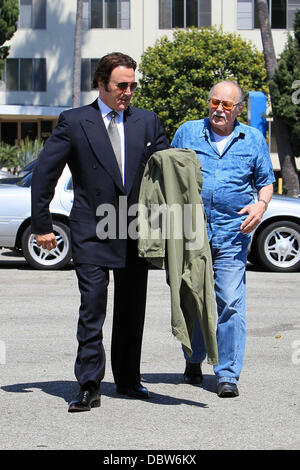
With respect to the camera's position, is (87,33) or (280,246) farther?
(87,33)

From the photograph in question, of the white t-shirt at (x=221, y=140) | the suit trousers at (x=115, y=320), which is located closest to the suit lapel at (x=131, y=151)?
the suit trousers at (x=115, y=320)

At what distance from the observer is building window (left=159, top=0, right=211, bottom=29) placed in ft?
148

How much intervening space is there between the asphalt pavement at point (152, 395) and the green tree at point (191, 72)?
90.1 feet

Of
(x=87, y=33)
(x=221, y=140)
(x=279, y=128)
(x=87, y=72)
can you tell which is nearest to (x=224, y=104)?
(x=221, y=140)

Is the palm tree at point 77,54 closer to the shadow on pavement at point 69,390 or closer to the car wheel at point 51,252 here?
the car wheel at point 51,252

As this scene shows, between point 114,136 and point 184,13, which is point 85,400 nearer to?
point 114,136

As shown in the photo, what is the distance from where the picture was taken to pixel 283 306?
9805mm

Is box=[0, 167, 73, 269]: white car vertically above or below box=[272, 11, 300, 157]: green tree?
below

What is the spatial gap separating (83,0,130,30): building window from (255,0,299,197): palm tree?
1469 centimetres

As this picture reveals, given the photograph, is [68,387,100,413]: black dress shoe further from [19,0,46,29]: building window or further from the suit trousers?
[19,0,46,29]: building window

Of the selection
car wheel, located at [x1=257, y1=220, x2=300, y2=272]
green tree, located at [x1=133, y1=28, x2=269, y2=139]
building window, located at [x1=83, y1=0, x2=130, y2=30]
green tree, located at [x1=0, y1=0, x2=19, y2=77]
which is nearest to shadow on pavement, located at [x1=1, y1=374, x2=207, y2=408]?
car wheel, located at [x1=257, y1=220, x2=300, y2=272]

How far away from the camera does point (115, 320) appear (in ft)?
19.0

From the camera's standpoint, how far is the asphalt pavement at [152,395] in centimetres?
481

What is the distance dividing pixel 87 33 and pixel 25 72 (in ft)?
11.5
